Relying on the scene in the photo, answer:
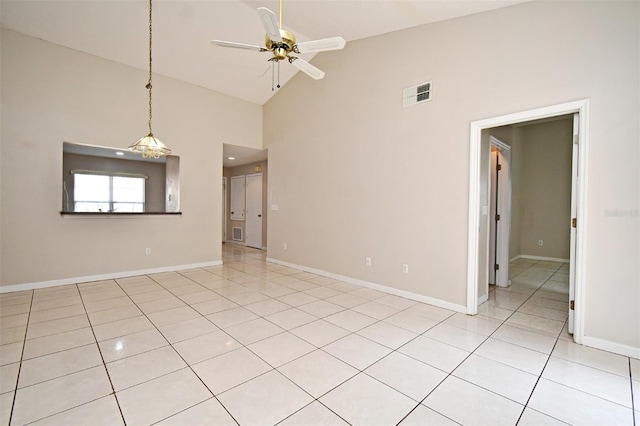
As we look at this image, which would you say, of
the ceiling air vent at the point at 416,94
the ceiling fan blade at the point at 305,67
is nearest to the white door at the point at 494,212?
the ceiling air vent at the point at 416,94

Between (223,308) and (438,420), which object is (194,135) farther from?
(438,420)

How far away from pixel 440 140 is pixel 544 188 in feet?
16.4

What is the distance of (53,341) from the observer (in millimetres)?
2463

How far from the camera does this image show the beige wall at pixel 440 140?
2.36 meters

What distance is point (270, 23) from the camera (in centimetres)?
203

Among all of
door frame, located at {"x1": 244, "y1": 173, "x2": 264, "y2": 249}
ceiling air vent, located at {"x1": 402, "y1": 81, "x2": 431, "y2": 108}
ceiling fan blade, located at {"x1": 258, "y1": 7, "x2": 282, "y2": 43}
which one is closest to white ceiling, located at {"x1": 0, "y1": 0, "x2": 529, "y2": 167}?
ceiling air vent, located at {"x1": 402, "y1": 81, "x2": 431, "y2": 108}

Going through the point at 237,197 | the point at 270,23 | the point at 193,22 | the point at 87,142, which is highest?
the point at 193,22

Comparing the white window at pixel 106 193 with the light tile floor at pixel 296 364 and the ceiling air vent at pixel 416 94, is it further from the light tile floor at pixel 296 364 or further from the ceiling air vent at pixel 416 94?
the ceiling air vent at pixel 416 94

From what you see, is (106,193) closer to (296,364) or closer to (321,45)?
(321,45)

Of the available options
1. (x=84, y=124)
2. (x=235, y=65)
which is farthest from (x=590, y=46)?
(x=84, y=124)

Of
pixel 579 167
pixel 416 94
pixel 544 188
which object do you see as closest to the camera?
pixel 579 167

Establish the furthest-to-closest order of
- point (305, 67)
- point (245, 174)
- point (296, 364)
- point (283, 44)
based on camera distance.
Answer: point (245, 174), point (305, 67), point (283, 44), point (296, 364)

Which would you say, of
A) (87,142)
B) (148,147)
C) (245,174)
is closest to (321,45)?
(148,147)

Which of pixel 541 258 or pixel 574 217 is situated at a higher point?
pixel 574 217
